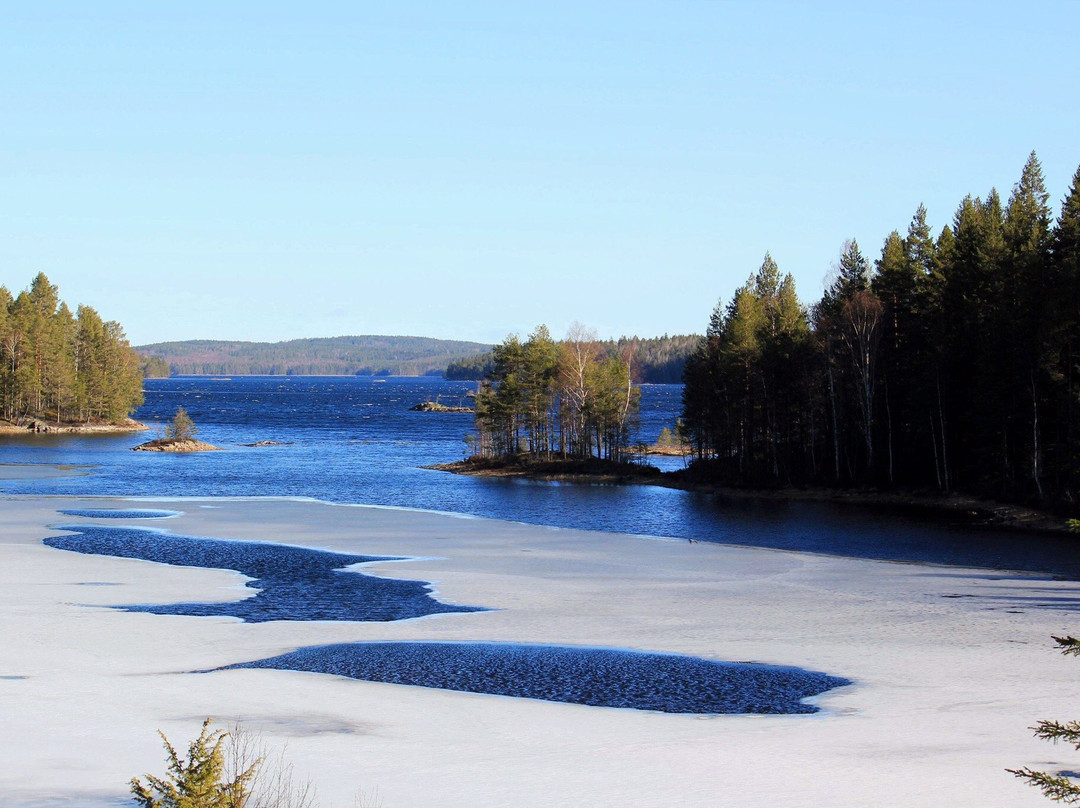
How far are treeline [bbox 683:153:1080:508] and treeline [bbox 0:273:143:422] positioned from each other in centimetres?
7584

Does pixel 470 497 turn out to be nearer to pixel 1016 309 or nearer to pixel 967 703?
pixel 1016 309

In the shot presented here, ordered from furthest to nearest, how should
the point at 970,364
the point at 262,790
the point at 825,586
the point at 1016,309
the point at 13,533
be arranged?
the point at 970,364, the point at 1016,309, the point at 13,533, the point at 825,586, the point at 262,790

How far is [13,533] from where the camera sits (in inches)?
1598

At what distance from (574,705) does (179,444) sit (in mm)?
85381

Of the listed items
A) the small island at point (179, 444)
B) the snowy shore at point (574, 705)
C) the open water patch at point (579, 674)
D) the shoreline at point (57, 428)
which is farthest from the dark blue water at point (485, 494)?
the open water patch at point (579, 674)

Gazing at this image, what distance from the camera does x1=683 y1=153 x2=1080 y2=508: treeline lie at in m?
45.8

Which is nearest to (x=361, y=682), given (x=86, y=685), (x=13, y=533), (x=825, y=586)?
(x=86, y=685)

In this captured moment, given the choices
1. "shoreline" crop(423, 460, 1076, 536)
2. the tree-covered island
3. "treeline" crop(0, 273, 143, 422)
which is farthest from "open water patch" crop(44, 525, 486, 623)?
"treeline" crop(0, 273, 143, 422)

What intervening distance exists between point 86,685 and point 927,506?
147 feet

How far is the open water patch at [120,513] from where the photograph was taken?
158 feet

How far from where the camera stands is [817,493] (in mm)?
59719

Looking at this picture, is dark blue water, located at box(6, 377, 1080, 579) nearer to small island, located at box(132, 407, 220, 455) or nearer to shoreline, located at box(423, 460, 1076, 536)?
shoreline, located at box(423, 460, 1076, 536)

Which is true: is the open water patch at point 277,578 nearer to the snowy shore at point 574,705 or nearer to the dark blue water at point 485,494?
the snowy shore at point 574,705

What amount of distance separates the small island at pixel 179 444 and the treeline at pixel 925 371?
49.9m
